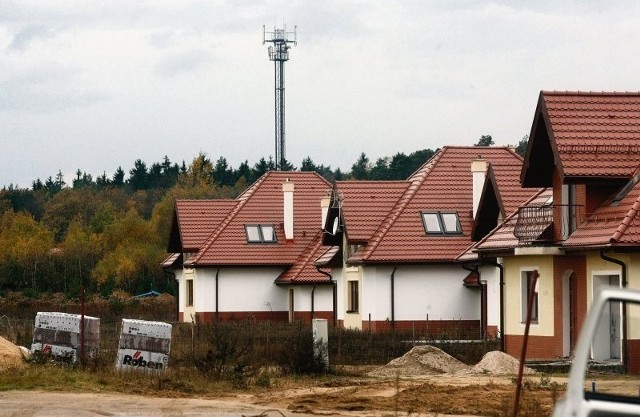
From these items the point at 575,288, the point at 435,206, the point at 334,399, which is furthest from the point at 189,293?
the point at 334,399

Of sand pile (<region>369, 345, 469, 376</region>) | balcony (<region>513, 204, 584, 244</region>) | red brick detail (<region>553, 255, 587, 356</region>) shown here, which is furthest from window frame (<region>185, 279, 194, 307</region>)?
sand pile (<region>369, 345, 469, 376</region>)

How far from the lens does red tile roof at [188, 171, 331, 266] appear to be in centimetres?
5794

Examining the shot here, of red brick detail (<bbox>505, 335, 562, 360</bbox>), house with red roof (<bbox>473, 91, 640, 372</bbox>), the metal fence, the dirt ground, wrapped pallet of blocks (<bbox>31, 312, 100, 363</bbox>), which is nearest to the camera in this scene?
the dirt ground

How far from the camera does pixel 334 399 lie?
22734mm

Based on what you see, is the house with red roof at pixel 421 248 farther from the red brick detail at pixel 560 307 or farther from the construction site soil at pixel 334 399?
the construction site soil at pixel 334 399

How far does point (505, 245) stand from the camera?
35750mm

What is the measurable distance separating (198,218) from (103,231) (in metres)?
58.8

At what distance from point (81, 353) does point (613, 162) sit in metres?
12.1

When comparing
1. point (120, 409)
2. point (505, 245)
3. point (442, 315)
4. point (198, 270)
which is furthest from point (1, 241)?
point (120, 409)

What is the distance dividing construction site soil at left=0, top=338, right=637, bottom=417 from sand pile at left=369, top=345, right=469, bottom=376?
1.30 metres

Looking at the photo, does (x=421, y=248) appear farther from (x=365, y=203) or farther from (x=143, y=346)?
(x=143, y=346)

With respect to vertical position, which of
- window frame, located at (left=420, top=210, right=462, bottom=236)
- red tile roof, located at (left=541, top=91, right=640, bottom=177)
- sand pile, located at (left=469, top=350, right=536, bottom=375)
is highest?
red tile roof, located at (left=541, top=91, right=640, bottom=177)

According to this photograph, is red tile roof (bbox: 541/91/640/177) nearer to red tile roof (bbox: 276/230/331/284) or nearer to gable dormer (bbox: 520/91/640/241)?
gable dormer (bbox: 520/91/640/241)

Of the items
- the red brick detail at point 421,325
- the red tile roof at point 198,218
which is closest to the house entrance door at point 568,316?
the red brick detail at point 421,325
